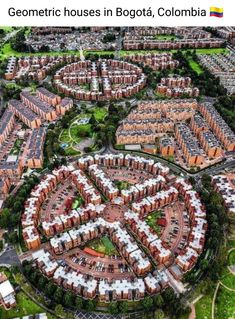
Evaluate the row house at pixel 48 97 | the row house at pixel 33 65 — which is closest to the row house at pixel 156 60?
the row house at pixel 33 65

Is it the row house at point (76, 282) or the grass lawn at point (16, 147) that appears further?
the grass lawn at point (16, 147)

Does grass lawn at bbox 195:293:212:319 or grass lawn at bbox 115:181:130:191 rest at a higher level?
grass lawn at bbox 115:181:130:191

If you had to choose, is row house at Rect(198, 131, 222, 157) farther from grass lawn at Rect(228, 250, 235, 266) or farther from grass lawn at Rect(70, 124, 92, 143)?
grass lawn at Rect(70, 124, 92, 143)

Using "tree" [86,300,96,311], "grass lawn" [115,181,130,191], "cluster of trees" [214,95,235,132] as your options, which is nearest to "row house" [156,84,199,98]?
"cluster of trees" [214,95,235,132]

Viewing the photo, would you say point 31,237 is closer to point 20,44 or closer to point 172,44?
point 20,44

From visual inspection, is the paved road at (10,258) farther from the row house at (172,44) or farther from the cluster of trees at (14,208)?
the row house at (172,44)

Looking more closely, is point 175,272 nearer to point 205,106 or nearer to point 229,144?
point 229,144
